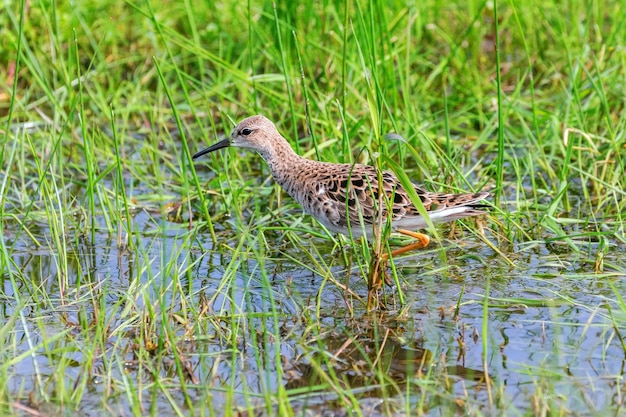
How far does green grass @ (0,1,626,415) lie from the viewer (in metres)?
4.55

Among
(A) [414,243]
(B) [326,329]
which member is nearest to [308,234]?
(A) [414,243]

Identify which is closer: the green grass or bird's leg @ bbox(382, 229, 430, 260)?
the green grass

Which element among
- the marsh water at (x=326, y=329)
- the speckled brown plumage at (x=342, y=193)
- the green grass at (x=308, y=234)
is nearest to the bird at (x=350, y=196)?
the speckled brown plumage at (x=342, y=193)

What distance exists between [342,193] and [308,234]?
0.83 m

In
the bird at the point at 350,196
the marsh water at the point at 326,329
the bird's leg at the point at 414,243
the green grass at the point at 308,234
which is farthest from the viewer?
the bird's leg at the point at 414,243

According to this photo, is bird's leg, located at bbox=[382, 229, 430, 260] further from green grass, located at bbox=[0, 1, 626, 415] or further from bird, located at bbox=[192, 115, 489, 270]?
green grass, located at bbox=[0, 1, 626, 415]

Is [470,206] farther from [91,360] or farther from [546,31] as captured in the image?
[546,31]

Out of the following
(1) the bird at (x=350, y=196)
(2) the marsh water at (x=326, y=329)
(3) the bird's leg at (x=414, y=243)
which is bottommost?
(2) the marsh water at (x=326, y=329)

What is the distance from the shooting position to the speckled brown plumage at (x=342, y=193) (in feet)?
18.9

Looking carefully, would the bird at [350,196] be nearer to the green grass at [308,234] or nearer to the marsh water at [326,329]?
the green grass at [308,234]

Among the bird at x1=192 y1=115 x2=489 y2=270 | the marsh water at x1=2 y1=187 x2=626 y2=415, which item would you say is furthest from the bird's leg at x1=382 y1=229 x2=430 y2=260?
the marsh water at x1=2 y1=187 x2=626 y2=415

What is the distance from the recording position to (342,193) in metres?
5.92

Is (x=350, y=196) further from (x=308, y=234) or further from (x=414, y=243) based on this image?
(x=308, y=234)

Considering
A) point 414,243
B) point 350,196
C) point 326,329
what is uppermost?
point 350,196
